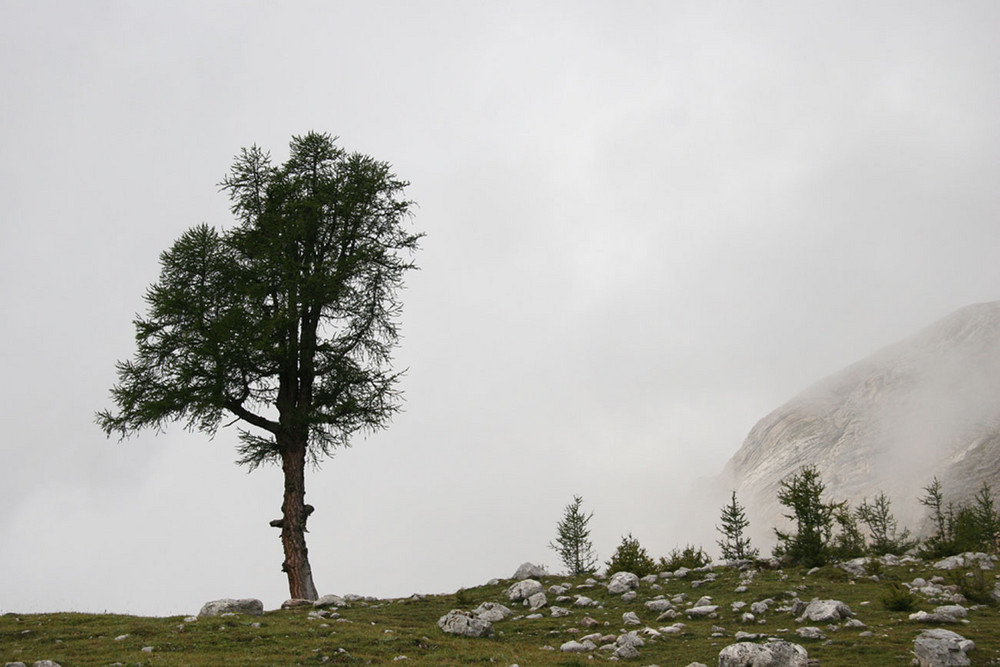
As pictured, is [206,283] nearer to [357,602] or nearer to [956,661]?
[357,602]

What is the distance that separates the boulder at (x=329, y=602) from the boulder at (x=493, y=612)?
16.7 ft

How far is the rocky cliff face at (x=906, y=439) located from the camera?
146 meters

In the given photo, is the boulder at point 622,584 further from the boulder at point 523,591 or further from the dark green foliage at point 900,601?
the dark green foliage at point 900,601

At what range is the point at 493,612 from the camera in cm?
2083

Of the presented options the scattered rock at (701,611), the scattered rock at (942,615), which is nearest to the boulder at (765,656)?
the scattered rock at (942,615)

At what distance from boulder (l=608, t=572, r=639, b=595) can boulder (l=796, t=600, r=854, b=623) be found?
7.00 m

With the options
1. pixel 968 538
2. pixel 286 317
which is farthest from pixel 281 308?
pixel 968 538

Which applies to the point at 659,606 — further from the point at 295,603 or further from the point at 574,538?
the point at 574,538

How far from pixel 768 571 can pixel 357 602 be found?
1572cm

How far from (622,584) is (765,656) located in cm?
1173

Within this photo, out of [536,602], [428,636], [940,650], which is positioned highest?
[536,602]

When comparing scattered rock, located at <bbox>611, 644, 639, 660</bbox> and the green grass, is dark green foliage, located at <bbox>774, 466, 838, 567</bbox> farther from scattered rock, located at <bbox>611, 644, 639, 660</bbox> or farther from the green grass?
scattered rock, located at <bbox>611, 644, 639, 660</bbox>

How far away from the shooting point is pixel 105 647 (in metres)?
15.8

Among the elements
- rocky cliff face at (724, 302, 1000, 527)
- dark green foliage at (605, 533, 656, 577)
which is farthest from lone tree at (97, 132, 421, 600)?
rocky cliff face at (724, 302, 1000, 527)
